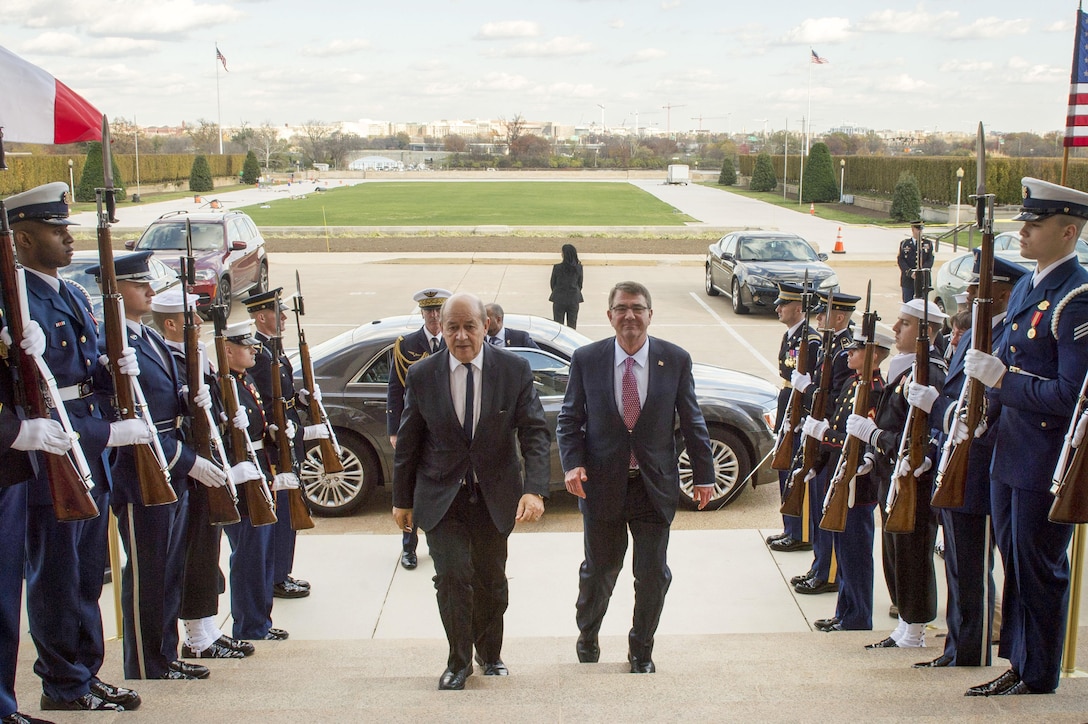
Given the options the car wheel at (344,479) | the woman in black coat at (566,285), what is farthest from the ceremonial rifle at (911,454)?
the woman in black coat at (566,285)

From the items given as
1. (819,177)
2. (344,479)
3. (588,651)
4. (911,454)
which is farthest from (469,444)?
(819,177)

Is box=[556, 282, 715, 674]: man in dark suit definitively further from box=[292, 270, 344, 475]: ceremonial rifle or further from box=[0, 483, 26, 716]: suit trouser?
box=[0, 483, 26, 716]: suit trouser

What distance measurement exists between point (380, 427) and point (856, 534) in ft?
12.6

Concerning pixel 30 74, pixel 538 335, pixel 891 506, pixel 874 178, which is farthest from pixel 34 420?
pixel 874 178

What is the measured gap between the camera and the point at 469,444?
15.2 feet

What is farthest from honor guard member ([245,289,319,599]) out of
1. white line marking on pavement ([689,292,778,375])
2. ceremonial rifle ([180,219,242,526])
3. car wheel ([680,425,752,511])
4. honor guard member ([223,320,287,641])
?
white line marking on pavement ([689,292,778,375])

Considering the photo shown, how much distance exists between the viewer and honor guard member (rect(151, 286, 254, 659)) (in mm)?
5211

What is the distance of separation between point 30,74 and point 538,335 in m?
4.60

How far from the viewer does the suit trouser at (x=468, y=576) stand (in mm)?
4605

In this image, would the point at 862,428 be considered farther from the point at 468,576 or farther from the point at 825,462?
the point at 468,576

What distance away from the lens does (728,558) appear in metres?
7.07

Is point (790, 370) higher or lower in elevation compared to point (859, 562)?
higher

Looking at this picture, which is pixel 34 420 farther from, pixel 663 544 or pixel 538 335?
pixel 538 335

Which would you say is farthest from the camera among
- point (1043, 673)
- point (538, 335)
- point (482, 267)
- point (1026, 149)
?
point (1026, 149)
